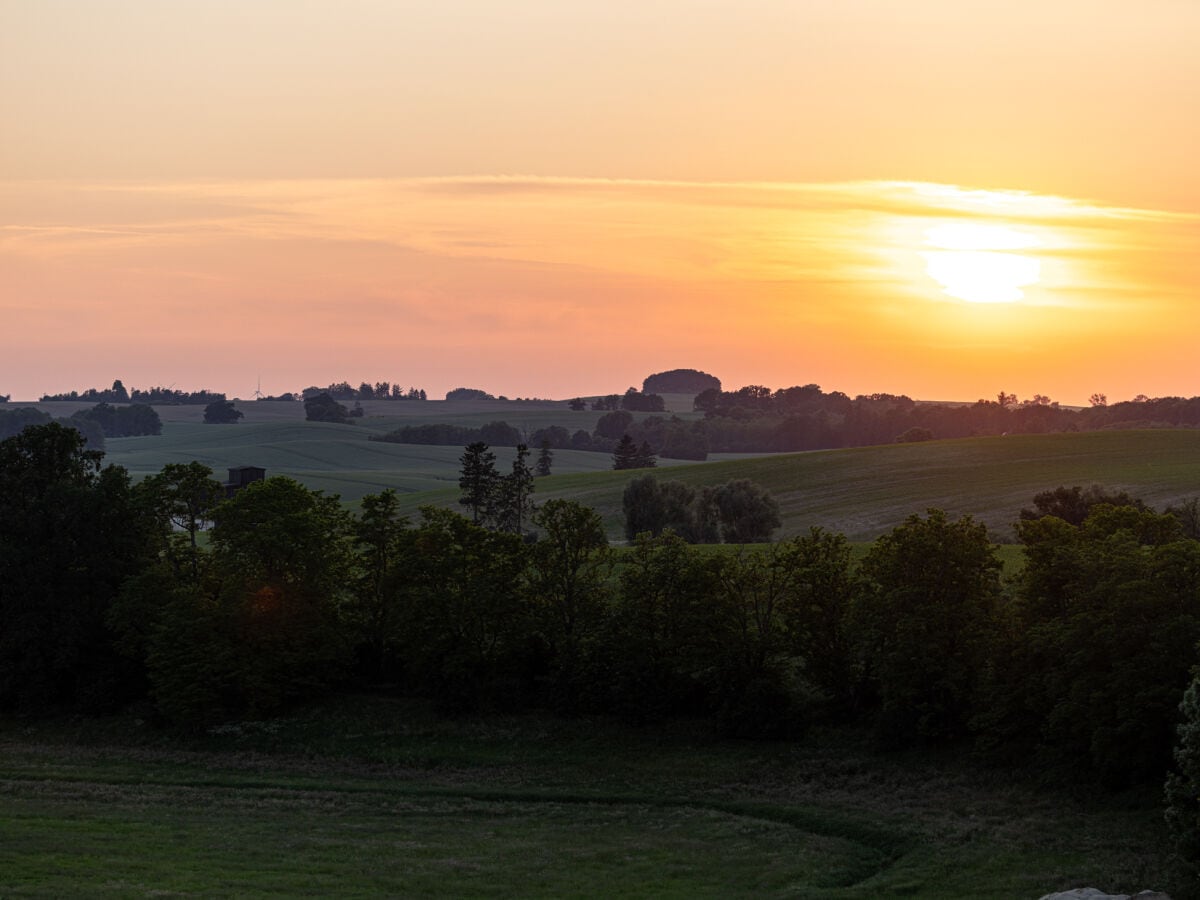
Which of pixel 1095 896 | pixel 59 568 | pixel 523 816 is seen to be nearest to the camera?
pixel 1095 896

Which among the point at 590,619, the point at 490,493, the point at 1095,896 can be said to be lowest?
the point at 1095,896

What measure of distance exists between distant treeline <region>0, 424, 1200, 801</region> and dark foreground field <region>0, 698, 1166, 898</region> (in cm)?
233

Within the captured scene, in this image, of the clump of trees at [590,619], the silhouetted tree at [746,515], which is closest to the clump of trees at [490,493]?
the silhouetted tree at [746,515]

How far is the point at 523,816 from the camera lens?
49.5 m

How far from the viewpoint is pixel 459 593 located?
69.9 m

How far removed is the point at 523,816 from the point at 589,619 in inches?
775

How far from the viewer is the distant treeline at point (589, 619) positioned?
163 ft

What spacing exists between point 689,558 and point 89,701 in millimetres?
34833

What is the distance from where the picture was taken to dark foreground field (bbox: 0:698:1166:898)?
37969mm

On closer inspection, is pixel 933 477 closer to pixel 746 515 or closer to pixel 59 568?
pixel 746 515

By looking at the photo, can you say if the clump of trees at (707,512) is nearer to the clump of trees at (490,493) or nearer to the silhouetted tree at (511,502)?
the clump of trees at (490,493)

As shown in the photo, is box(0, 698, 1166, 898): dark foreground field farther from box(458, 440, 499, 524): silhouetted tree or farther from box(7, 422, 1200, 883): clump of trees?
box(458, 440, 499, 524): silhouetted tree

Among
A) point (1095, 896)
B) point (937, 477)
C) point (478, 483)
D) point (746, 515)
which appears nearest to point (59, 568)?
point (1095, 896)

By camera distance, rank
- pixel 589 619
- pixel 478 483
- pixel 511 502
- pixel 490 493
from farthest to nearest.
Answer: pixel 511 502 → pixel 490 493 → pixel 478 483 → pixel 589 619
